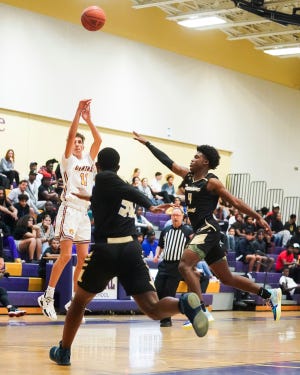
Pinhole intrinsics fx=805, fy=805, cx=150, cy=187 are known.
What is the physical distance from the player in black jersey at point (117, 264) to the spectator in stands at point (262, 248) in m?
16.0

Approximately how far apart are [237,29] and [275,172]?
Result: 6918mm

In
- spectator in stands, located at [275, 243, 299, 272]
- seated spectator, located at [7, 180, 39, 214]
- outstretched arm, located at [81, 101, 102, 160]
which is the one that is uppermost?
outstretched arm, located at [81, 101, 102, 160]

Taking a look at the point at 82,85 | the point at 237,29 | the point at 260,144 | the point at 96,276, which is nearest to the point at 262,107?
the point at 260,144

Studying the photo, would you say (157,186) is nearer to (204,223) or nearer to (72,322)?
(204,223)

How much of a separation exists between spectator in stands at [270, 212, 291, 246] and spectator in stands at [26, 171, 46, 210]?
9818 mm

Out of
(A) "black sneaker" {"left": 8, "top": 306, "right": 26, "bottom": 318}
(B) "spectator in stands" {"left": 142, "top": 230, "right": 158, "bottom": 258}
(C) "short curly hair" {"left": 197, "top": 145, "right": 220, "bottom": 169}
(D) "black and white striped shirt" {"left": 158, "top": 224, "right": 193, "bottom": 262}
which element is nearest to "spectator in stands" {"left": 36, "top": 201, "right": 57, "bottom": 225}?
(B) "spectator in stands" {"left": 142, "top": 230, "right": 158, "bottom": 258}

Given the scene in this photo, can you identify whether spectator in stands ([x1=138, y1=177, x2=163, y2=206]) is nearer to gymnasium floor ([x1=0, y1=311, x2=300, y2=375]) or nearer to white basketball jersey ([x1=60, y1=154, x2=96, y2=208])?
gymnasium floor ([x1=0, y1=311, x2=300, y2=375])

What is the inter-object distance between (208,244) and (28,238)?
7774mm

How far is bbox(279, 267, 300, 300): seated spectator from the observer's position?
74.1 feet

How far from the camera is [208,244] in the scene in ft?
32.0

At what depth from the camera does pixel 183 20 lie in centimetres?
2755

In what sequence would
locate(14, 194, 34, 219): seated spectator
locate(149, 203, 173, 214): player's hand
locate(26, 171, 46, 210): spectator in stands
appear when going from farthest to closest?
locate(26, 171, 46, 210): spectator in stands → locate(14, 194, 34, 219): seated spectator → locate(149, 203, 173, 214): player's hand

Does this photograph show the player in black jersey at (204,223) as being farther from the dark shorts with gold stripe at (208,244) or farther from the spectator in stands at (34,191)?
the spectator in stands at (34,191)

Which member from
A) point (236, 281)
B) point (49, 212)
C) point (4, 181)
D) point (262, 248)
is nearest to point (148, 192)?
point (262, 248)
